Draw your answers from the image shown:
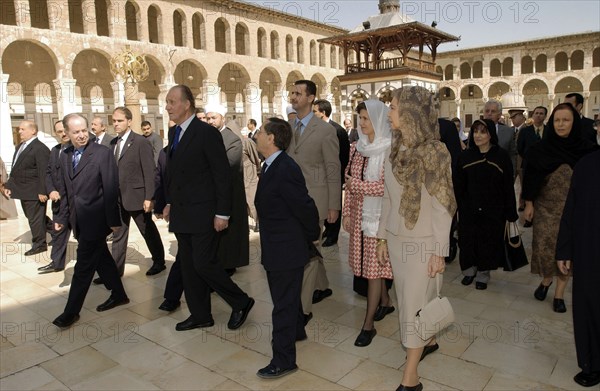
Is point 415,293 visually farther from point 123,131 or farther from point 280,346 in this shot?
point 123,131

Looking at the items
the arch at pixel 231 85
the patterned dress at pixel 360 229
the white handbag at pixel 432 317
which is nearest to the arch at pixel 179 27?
the arch at pixel 231 85

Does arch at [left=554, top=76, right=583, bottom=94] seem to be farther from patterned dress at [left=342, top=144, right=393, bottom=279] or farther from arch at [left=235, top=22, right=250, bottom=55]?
patterned dress at [left=342, top=144, right=393, bottom=279]

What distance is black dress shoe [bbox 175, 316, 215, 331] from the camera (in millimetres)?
4004

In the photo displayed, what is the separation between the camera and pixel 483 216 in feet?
15.9

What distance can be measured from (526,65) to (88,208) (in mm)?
52003

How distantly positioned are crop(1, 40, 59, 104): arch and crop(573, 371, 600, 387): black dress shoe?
87.8ft

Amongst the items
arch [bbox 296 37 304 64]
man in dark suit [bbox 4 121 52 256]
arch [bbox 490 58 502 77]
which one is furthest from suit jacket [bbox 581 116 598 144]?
arch [bbox 490 58 502 77]

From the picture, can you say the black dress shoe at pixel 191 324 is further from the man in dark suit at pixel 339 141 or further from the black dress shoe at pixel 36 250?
the black dress shoe at pixel 36 250

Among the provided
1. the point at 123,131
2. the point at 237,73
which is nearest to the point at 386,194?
the point at 123,131

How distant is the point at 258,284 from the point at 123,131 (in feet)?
8.14

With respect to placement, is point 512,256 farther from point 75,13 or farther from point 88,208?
point 75,13

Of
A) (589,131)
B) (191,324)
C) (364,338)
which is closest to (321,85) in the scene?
(589,131)

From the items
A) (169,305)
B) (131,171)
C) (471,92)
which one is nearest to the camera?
(169,305)

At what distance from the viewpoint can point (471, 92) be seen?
5131 centimetres
